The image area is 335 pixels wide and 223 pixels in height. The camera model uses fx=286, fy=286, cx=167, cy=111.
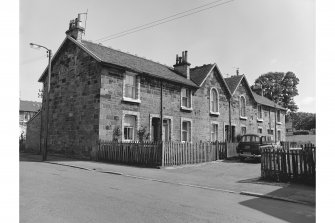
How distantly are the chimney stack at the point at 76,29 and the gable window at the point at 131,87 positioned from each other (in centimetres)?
464

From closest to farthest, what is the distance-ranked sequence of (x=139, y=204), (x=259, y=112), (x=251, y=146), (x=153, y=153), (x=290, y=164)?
(x=139, y=204) → (x=290, y=164) → (x=153, y=153) → (x=251, y=146) → (x=259, y=112)

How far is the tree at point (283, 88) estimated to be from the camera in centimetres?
6156

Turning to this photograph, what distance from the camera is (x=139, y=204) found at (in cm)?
680

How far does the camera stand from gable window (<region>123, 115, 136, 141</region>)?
62.6 ft

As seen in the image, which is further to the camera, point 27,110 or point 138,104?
point 27,110

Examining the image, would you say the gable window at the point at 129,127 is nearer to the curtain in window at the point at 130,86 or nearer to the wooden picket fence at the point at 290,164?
the curtain in window at the point at 130,86

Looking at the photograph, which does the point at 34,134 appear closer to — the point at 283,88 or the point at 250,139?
the point at 250,139

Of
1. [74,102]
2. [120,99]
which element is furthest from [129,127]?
[74,102]

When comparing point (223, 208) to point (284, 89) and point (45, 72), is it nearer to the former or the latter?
point (45, 72)

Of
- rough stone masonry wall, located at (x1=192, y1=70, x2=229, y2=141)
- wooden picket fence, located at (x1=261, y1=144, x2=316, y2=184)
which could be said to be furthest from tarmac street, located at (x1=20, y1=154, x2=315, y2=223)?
rough stone masonry wall, located at (x1=192, y1=70, x2=229, y2=141)

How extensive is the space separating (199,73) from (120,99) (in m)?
11.0

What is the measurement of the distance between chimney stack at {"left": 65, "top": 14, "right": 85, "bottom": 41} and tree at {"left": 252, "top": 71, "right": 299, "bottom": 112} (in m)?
47.7

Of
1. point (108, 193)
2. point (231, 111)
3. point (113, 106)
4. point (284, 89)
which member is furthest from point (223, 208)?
point (284, 89)

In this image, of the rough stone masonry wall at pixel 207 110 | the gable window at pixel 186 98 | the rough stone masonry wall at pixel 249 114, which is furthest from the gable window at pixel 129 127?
the rough stone masonry wall at pixel 249 114
